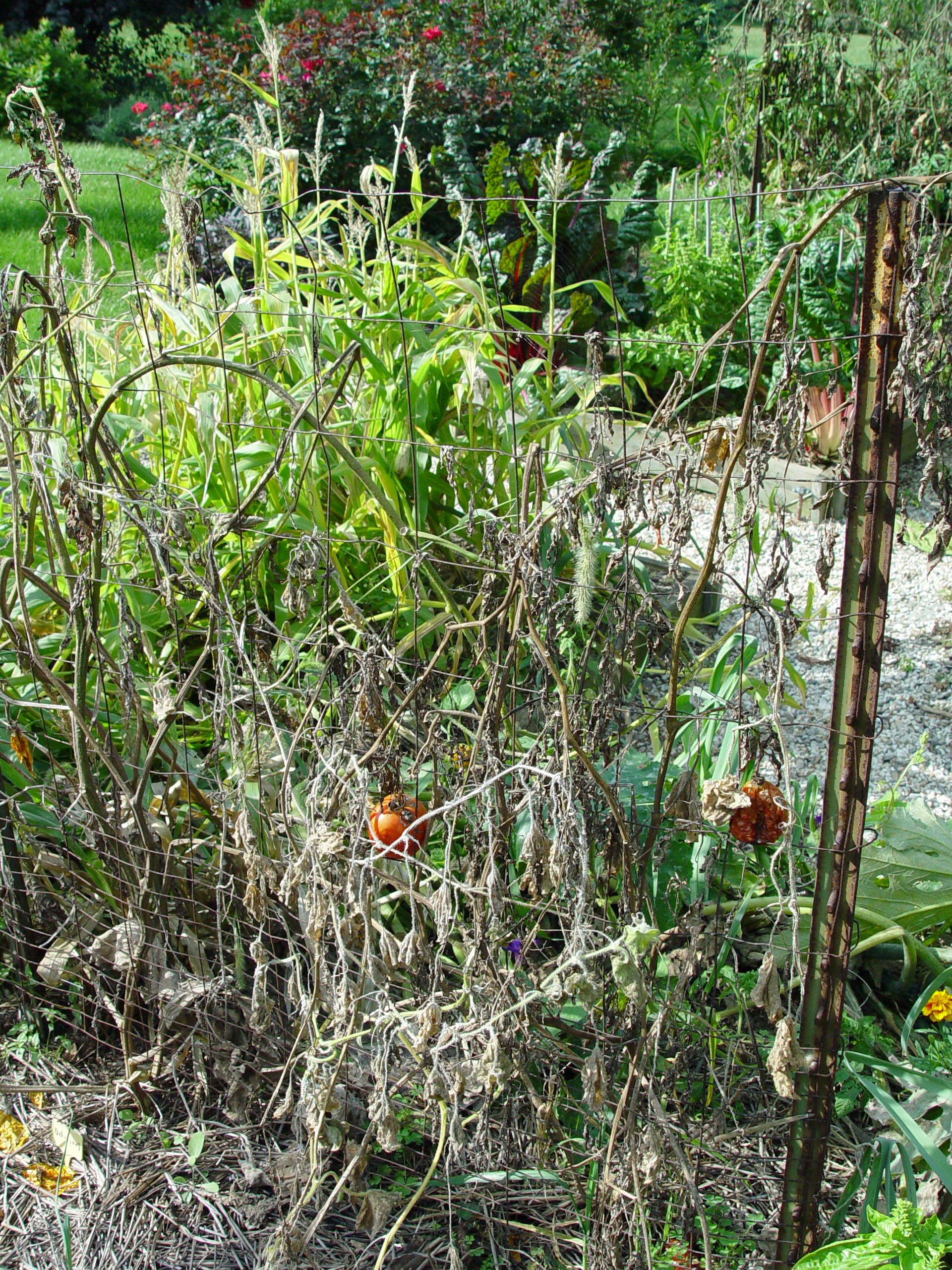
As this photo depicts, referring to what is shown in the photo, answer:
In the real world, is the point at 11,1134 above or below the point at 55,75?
below

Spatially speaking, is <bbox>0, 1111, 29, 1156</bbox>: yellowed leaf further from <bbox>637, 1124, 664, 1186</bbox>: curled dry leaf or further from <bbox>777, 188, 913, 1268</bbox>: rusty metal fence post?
<bbox>777, 188, 913, 1268</bbox>: rusty metal fence post

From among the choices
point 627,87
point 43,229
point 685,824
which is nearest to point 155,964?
point 685,824

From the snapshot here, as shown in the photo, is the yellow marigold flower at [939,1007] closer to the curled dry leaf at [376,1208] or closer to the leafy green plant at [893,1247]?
the leafy green plant at [893,1247]

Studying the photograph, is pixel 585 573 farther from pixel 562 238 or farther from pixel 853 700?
pixel 562 238

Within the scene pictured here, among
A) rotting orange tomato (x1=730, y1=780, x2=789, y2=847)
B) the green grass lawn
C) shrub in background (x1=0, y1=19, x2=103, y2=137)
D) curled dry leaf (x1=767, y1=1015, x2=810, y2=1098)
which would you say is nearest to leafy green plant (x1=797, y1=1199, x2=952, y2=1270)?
curled dry leaf (x1=767, y1=1015, x2=810, y2=1098)

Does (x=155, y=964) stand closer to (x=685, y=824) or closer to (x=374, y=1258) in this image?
(x=374, y=1258)

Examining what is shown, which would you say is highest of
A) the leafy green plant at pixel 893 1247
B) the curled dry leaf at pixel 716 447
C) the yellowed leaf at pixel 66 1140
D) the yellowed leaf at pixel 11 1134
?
the curled dry leaf at pixel 716 447

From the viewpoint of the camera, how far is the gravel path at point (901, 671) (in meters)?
2.61

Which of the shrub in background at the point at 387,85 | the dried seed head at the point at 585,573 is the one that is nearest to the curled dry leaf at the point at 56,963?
the dried seed head at the point at 585,573

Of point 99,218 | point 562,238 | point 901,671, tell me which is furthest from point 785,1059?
point 99,218

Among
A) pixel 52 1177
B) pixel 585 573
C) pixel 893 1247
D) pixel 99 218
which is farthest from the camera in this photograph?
pixel 99 218

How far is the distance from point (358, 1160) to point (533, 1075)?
0.38 metres

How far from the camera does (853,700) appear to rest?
50.6 inches

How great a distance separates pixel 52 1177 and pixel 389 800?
0.90 metres
